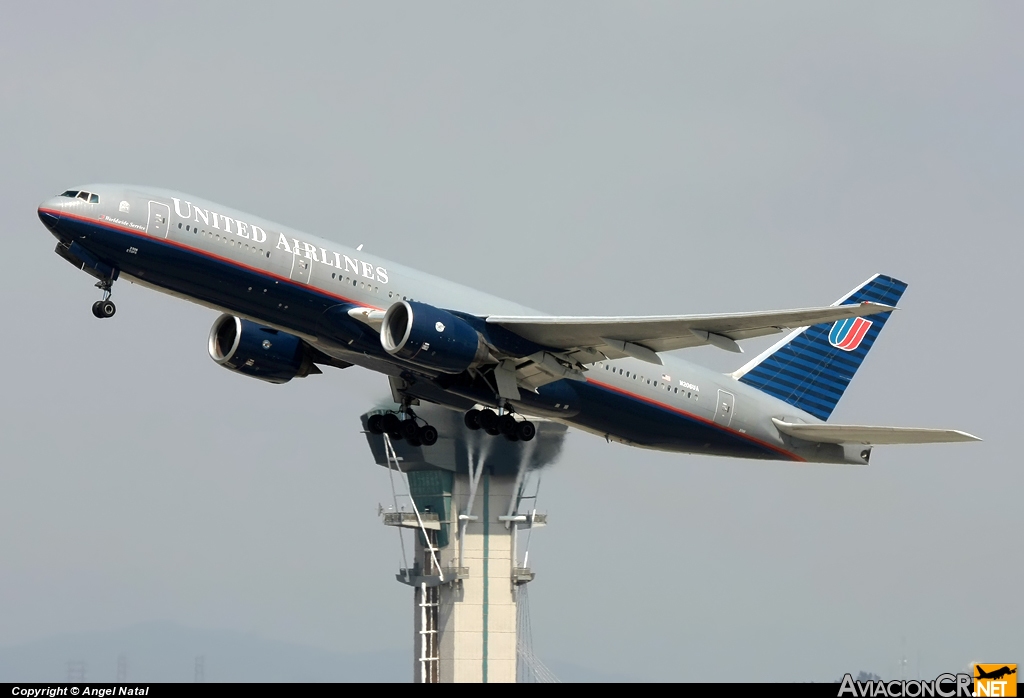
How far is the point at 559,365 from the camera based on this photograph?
4119cm

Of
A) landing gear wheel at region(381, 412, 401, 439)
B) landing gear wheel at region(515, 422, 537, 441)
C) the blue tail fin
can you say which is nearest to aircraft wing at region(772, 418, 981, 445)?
the blue tail fin

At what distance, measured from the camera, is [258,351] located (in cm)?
4331

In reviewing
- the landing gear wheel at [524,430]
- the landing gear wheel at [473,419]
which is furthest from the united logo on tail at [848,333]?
the landing gear wheel at [473,419]

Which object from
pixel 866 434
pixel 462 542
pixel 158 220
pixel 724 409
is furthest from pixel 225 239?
pixel 462 542

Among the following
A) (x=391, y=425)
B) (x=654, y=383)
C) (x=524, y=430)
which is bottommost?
(x=524, y=430)

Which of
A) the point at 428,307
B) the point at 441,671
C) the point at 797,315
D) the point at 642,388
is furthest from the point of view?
the point at 441,671

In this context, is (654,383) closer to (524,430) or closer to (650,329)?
(524,430)

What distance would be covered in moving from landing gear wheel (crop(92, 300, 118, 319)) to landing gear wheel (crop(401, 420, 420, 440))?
10.1 meters

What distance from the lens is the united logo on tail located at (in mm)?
49875

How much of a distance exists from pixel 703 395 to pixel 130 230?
17.0 metres

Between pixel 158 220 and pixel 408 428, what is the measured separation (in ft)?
36.1

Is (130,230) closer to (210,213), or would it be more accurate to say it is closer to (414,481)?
(210,213)

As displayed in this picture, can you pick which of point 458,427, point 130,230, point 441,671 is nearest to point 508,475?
point 458,427

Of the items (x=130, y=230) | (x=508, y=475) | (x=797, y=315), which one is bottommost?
(x=797, y=315)
